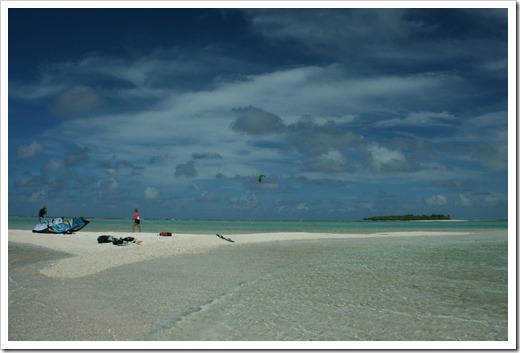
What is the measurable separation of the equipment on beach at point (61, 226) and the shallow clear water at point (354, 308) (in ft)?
83.8

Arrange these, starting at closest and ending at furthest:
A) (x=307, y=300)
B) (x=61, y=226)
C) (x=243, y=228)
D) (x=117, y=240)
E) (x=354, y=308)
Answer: (x=354, y=308)
(x=307, y=300)
(x=117, y=240)
(x=61, y=226)
(x=243, y=228)

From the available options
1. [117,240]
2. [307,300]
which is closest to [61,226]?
[117,240]

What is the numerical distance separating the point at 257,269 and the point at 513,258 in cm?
1031

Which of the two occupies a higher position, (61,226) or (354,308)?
(61,226)

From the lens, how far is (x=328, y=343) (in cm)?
802

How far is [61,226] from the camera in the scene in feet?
121

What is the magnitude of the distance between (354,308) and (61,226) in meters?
32.7

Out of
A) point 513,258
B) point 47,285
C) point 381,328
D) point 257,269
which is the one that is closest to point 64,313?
point 47,285

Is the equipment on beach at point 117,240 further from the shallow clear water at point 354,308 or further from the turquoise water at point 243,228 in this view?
the turquoise water at point 243,228

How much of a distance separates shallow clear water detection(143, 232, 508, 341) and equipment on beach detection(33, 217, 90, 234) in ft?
83.8

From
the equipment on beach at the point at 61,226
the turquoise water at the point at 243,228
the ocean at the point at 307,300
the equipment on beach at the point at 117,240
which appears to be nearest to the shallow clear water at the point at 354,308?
the ocean at the point at 307,300

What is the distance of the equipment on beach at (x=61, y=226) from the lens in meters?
36.7

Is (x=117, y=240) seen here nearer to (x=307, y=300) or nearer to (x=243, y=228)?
(x=307, y=300)

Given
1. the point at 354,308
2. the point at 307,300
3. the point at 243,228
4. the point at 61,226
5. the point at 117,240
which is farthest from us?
the point at 243,228
